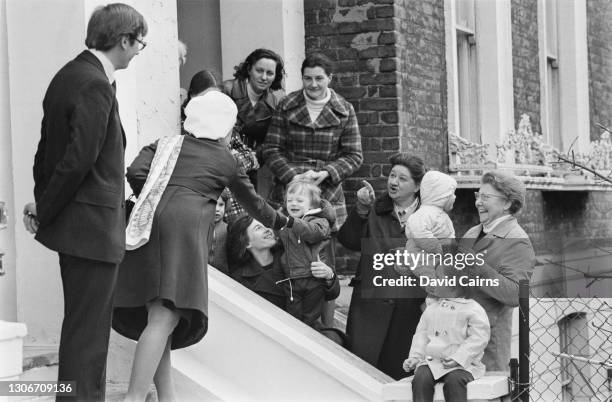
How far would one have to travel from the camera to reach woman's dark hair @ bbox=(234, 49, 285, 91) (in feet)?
24.9

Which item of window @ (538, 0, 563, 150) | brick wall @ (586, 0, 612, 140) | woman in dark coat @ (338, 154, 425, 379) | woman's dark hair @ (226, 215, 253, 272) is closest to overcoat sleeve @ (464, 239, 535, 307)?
woman in dark coat @ (338, 154, 425, 379)

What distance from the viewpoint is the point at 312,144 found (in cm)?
775

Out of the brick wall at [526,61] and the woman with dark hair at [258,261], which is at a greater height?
the brick wall at [526,61]

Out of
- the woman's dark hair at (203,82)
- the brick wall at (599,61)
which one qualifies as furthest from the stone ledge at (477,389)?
the brick wall at (599,61)

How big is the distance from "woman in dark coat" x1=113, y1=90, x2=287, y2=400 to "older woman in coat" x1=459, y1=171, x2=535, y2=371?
134 cm

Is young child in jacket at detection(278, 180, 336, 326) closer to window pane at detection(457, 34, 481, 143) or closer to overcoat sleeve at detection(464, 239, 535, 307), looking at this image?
overcoat sleeve at detection(464, 239, 535, 307)

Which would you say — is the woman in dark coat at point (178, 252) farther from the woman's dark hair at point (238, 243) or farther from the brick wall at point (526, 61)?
the brick wall at point (526, 61)

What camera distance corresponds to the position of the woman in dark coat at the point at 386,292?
22.9 ft

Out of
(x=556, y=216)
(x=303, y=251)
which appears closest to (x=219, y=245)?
(x=303, y=251)

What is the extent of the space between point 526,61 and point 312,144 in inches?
181

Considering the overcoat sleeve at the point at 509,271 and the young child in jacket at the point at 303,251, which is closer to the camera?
the overcoat sleeve at the point at 509,271

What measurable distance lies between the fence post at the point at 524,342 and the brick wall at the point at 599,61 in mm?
7659

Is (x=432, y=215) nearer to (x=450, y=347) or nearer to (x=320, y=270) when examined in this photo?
(x=320, y=270)

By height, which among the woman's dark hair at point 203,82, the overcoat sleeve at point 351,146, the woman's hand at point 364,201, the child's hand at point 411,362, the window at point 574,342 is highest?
the woman's dark hair at point 203,82
